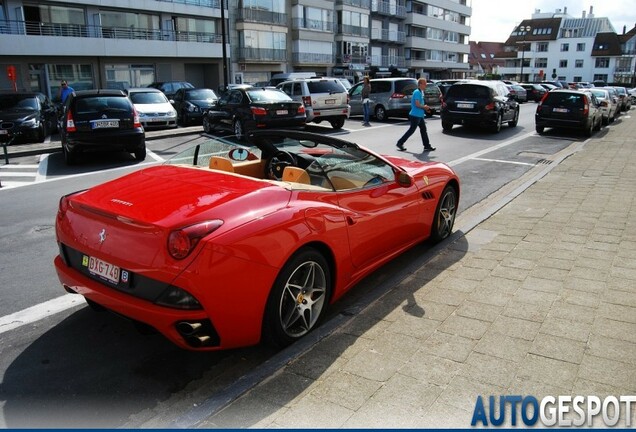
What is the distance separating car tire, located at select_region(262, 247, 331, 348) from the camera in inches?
130

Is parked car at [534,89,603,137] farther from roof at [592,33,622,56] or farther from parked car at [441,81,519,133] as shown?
roof at [592,33,622,56]

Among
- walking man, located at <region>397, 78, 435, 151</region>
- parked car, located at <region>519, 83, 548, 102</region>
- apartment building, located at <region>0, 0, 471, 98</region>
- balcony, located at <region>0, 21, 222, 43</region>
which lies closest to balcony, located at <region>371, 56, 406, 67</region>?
apartment building, located at <region>0, 0, 471, 98</region>

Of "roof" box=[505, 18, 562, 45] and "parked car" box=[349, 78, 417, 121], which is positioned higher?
"roof" box=[505, 18, 562, 45]

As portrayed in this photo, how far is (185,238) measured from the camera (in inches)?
116

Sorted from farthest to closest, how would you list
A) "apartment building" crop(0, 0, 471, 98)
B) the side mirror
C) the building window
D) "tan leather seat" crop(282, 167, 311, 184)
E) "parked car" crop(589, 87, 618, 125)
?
1. the building window
2. "apartment building" crop(0, 0, 471, 98)
3. "parked car" crop(589, 87, 618, 125)
4. the side mirror
5. "tan leather seat" crop(282, 167, 311, 184)

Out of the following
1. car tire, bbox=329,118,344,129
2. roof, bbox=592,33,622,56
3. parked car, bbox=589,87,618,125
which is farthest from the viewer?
roof, bbox=592,33,622,56

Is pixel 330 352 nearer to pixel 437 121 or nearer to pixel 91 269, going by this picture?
pixel 91 269

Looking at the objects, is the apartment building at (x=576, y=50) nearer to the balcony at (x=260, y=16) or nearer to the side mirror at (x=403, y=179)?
the balcony at (x=260, y=16)

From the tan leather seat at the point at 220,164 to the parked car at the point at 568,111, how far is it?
52.2 ft

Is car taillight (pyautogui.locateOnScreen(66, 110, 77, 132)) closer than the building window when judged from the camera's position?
Yes

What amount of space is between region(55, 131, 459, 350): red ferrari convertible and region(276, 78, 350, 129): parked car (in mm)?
14201

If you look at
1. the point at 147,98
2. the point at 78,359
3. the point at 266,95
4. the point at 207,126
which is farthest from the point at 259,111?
the point at 78,359

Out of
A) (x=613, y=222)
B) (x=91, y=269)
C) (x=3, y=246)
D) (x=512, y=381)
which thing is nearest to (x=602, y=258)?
(x=613, y=222)

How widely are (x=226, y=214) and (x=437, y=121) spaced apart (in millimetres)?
20136
